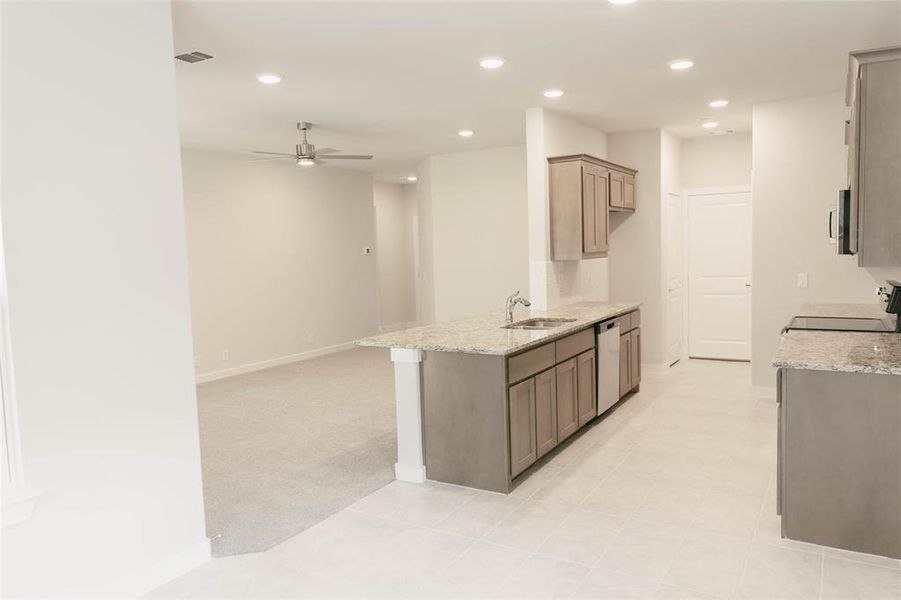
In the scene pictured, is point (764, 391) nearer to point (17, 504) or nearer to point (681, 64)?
Answer: point (681, 64)

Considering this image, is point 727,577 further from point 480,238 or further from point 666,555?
point 480,238

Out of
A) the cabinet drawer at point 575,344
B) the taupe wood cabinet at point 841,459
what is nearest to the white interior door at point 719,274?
the cabinet drawer at point 575,344

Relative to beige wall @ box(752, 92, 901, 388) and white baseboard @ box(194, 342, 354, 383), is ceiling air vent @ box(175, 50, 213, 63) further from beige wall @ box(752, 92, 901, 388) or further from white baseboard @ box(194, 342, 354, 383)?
beige wall @ box(752, 92, 901, 388)

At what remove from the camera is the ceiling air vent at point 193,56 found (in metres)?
3.79

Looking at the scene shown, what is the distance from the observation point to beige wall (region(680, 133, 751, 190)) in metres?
7.34

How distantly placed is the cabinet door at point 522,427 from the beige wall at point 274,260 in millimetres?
4650

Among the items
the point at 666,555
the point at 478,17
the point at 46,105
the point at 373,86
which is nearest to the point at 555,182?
the point at 373,86

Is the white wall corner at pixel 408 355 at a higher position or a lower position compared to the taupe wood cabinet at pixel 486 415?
higher

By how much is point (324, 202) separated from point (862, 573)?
7451 mm

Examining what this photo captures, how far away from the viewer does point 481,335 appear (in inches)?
161

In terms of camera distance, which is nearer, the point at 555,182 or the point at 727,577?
the point at 727,577

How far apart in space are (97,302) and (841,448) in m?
3.19

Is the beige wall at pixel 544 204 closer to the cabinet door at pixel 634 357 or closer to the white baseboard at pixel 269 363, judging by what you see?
the cabinet door at pixel 634 357

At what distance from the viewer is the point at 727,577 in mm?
2748
